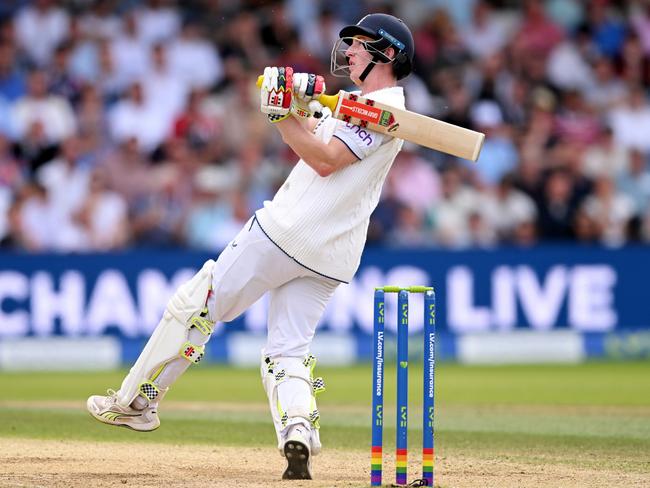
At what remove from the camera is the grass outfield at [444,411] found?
6.28 m

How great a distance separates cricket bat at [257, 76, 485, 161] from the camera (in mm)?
4809

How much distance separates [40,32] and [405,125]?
836 cm

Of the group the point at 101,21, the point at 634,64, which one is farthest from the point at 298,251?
the point at 634,64

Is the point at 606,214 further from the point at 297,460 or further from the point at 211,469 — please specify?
the point at 297,460

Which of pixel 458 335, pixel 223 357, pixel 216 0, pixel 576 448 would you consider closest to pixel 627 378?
pixel 458 335

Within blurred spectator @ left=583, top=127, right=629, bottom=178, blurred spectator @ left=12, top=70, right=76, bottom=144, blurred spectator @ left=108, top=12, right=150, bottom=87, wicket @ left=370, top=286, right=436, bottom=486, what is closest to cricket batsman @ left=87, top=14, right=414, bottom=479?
wicket @ left=370, top=286, right=436, bottom=486

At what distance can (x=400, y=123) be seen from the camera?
4.84 metres

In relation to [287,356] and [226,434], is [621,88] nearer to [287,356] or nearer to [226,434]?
[226,434]

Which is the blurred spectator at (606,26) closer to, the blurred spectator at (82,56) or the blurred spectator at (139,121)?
the blurred spectator at (139,121)

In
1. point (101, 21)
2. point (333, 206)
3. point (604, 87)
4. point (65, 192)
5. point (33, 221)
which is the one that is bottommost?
point (333, 206)

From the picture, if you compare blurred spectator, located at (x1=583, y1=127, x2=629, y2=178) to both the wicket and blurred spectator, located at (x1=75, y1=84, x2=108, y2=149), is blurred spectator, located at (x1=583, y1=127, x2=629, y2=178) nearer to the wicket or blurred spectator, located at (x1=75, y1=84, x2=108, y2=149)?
blurred spectator, located at (x1=75, y1=84, x2=108, y2=149)

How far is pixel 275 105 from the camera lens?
471 centimetres

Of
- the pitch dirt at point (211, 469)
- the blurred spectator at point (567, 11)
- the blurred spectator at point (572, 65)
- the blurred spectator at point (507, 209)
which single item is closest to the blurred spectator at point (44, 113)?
the blurred spectator at point (507, 209)

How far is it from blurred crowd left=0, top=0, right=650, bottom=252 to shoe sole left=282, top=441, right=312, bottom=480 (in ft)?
21.7
